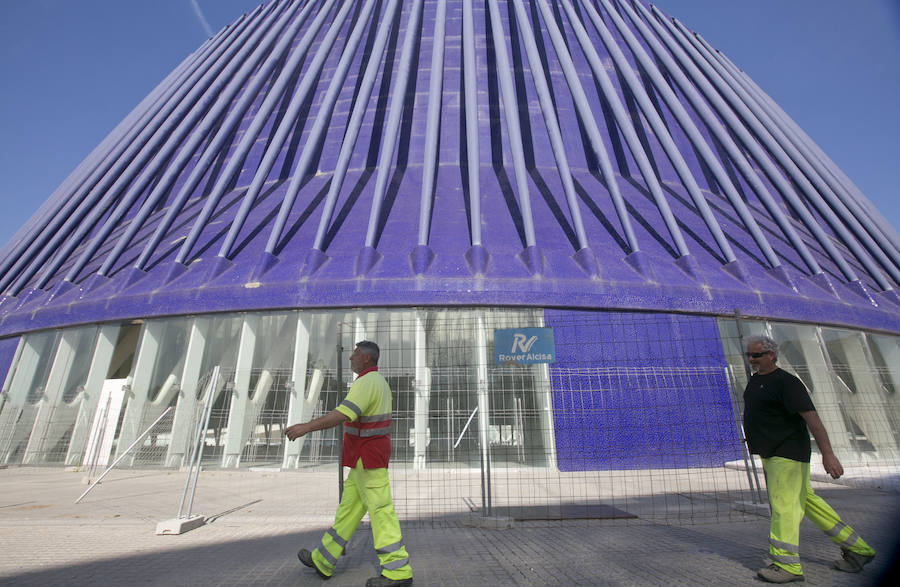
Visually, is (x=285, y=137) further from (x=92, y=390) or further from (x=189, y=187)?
(x=92, y=390)

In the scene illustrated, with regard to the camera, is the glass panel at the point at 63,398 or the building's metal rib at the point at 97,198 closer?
the glass panel at the point at 63,398

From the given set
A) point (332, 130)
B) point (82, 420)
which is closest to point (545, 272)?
point (332, 130)

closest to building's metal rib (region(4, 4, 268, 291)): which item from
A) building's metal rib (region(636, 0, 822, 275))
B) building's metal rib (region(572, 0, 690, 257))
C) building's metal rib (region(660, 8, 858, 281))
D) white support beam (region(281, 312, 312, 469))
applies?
white support beam (region(281, 312, 312, 469))

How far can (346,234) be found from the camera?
13.3 meters

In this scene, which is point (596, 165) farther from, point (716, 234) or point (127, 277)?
point (127, 277)

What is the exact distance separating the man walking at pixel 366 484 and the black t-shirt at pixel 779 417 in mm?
2918

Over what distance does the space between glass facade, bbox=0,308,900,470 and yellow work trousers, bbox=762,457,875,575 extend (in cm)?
473

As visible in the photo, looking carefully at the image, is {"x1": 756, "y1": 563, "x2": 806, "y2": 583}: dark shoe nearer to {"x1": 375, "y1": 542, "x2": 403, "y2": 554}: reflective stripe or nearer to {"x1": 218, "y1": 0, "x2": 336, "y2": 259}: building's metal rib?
Answer: {"x1": 375, "y1": 542, "x2": 403, "y2": 554}: reflective stripe

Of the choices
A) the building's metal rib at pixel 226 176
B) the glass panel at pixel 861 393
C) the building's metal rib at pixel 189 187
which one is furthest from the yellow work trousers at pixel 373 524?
the building's metal rib at pixel 189 187

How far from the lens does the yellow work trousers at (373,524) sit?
3123 millimetres

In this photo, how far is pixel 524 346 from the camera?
347 inches

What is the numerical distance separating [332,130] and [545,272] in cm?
1097

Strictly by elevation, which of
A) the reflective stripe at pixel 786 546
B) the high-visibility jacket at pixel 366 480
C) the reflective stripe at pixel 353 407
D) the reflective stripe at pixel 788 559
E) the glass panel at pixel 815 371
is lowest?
the reflective stripe at pixel 788 559

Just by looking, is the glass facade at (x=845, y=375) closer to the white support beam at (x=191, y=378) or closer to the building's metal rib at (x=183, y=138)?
the white support beam at (x=191, y=378)
